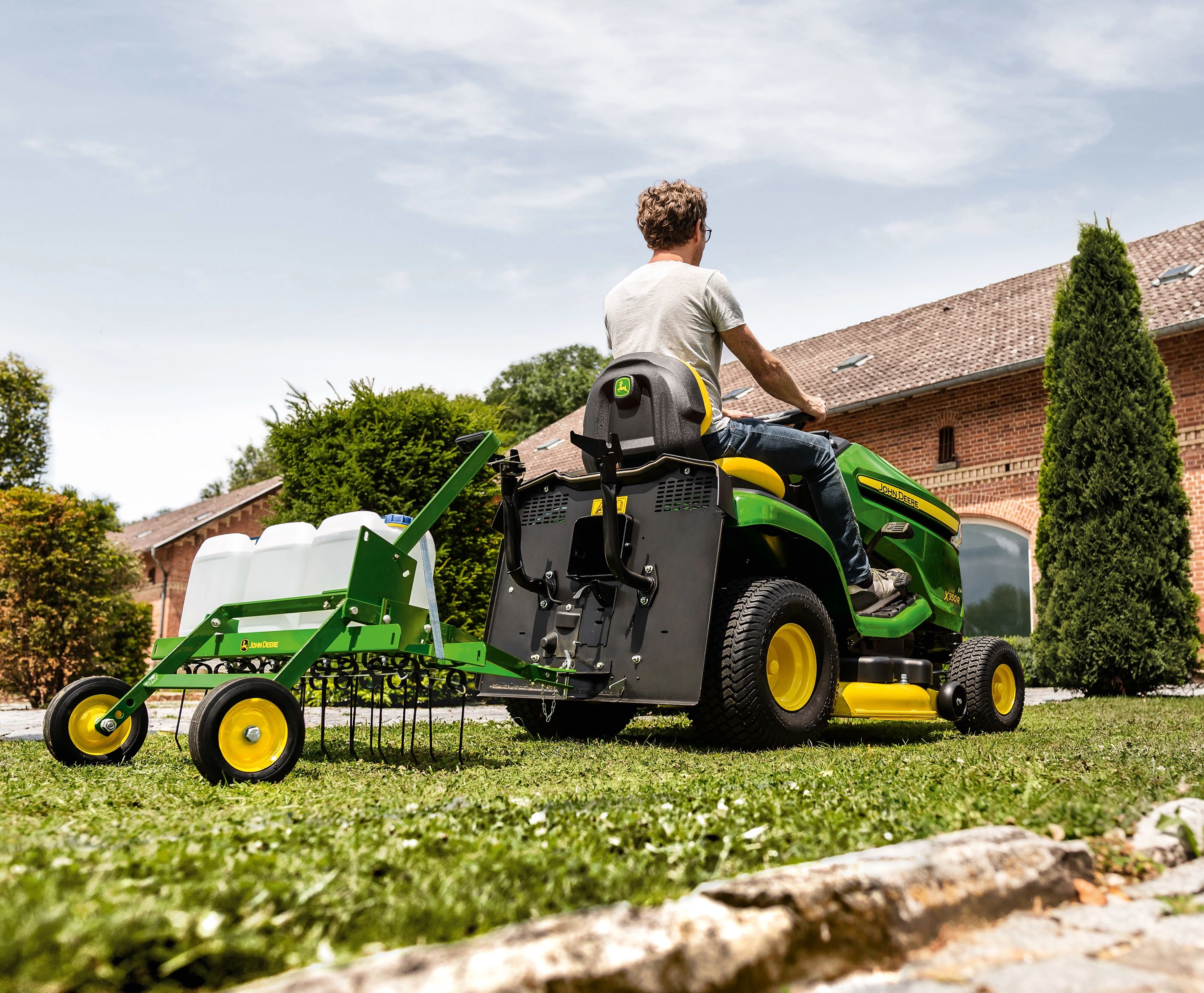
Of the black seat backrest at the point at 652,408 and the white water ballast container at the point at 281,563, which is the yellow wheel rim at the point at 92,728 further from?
the black seat backrest at the point at 652,408

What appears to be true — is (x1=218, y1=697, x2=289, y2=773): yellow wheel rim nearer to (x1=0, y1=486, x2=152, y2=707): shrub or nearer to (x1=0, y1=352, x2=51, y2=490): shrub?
(x1=0, y1=486, x2=152, y2=707): shrub

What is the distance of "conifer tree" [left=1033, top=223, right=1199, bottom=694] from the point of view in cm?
1127

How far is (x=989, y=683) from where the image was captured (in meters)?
5.70

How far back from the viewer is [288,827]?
2.28 m

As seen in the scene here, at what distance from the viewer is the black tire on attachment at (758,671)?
14.0 feet

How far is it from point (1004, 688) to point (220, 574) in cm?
454

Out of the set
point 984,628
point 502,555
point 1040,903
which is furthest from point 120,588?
point 1040,903

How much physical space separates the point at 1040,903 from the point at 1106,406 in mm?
11322

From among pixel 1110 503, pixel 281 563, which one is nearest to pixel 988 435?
pixel 1110 503

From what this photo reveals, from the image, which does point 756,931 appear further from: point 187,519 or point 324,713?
point 187,519

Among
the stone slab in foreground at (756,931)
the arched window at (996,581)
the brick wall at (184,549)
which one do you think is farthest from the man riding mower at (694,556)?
the brick wall at (184,549)

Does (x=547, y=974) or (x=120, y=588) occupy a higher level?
(x=120, y=588)

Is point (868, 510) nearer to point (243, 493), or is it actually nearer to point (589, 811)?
point (589, 811)

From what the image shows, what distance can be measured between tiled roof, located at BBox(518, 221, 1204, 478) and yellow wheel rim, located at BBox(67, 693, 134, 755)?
9.77 m
